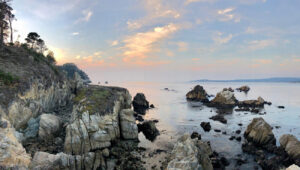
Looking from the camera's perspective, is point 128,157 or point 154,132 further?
point 154,132

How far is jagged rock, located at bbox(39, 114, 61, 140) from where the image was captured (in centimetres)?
2620

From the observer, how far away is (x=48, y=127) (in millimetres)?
27328

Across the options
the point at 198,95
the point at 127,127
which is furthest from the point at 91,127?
the point at 198,95

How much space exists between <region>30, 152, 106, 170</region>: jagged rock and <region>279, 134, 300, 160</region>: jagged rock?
102 ft

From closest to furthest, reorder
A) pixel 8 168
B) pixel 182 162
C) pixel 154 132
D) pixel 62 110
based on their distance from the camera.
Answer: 1. pixel 8 168
2. pixel 182 162
3. pixel 62 110
4. pixel 154 132

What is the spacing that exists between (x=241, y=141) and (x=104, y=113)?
3139 cm

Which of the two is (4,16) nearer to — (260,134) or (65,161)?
(65,161)

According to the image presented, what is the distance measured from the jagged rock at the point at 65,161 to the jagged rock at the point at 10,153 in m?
1.06

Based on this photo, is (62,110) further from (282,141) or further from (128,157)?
(282,141)

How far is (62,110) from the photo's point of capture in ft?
123

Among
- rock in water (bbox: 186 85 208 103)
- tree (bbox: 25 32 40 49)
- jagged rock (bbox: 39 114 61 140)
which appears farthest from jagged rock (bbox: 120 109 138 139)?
rock in water (bbox: 186 85 208 103)

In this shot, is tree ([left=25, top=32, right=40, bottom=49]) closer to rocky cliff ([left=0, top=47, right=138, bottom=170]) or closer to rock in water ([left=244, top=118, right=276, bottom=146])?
rocky cliff ([left=0, top=47, right=138, bottom=170])

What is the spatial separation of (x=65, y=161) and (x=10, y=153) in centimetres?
632

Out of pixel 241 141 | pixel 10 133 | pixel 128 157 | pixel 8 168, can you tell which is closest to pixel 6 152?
pixel 8 168
